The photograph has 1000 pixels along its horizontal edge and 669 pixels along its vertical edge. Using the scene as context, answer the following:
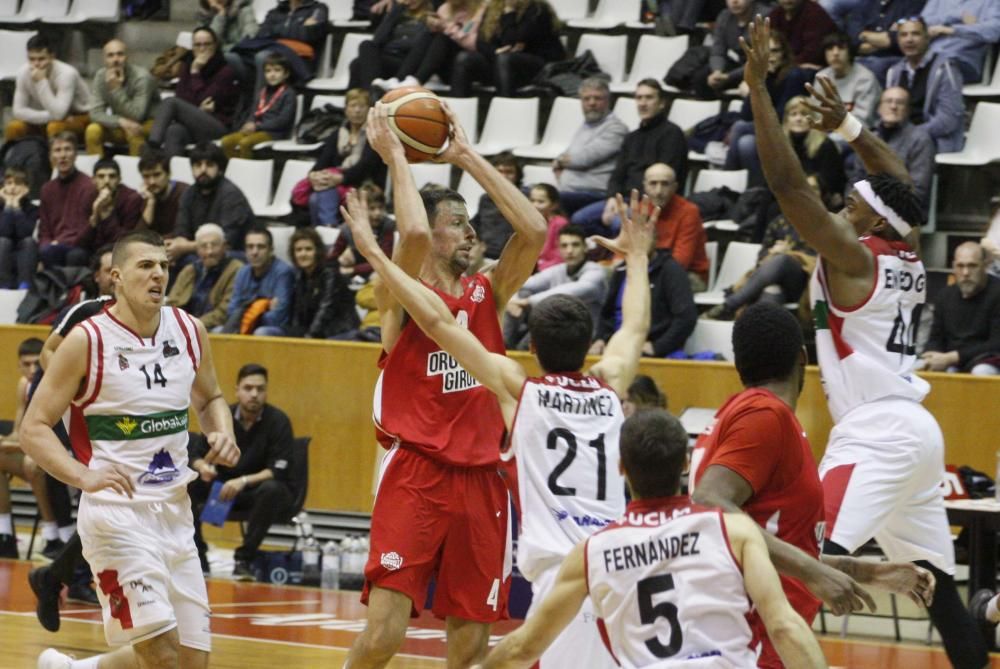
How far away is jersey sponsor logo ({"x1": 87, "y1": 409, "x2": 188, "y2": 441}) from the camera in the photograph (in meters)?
6.06

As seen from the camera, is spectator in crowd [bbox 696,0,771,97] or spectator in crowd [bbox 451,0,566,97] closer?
spectator in crowd [bbox 696,0,771,97]

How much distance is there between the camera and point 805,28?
539 inches

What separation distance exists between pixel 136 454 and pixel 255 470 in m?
5.83

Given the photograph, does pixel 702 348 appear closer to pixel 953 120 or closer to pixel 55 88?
pixel 953 120

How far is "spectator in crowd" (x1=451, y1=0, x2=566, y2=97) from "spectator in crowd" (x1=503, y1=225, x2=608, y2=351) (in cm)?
323

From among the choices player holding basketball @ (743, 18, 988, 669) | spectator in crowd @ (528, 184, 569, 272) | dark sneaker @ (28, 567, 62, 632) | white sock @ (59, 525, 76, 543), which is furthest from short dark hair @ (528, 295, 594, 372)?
white sock @ (59, 525, 76, 543)

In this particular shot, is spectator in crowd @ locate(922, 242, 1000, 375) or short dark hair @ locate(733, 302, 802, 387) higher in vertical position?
short dark hair @ locate(733, 302, 802, 387)

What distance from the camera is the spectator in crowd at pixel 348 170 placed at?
1455cm

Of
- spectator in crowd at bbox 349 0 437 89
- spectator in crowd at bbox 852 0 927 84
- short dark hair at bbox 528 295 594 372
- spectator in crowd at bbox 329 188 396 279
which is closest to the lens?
short dark hair at bbox 528 295 594 372

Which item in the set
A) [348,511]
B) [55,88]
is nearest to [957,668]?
[348,511]

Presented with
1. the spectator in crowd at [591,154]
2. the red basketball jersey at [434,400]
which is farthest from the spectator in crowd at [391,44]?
the red basketball jersey at [434,400]

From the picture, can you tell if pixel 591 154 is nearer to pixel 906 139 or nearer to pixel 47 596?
pixel 906 139

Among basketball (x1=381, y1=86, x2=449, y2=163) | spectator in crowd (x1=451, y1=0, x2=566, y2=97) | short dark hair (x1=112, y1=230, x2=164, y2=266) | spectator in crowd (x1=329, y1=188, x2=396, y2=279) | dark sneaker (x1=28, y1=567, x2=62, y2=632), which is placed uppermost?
spectator in crowd (x1=451, y1=0, x2=566, y2=97)

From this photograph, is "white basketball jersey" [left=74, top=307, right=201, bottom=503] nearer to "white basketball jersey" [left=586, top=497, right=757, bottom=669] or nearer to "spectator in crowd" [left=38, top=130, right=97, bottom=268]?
"white basketball jersey" [left=586, top=497, right=757, bottom=669]
